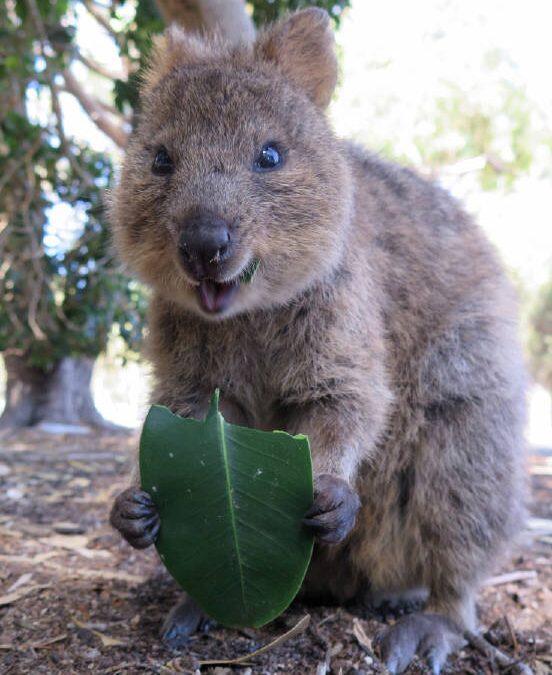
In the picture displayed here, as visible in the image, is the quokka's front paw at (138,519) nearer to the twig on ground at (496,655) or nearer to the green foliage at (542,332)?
the twig on ground at (496,655)

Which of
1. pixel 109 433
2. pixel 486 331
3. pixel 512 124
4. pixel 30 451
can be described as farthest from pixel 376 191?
pixel 512 124

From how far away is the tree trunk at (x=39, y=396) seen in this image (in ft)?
30.9

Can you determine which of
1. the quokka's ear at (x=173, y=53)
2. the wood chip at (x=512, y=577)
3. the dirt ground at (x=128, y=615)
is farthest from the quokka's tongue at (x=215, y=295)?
the wood chip at (x=512, y=577)

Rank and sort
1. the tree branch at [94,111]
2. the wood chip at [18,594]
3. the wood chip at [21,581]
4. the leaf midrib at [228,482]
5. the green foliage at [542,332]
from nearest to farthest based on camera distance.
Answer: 1. the leaf midrib at [228,482]
2. the wood chip at [18,594]
3. the wood chip at [21,581]
4. the tree branch at [94,111]
5. the green foliage at [542,332]

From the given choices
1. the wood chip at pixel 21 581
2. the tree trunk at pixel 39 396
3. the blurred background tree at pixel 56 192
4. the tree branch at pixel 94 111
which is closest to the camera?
the wood chip at pixel 21 581

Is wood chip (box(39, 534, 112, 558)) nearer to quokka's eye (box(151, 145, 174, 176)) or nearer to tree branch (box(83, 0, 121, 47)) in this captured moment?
quokka's eye (box(151, 145, 174, 176))

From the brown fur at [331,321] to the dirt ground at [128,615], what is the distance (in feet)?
1.23

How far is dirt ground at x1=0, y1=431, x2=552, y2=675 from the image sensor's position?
257 centimetres

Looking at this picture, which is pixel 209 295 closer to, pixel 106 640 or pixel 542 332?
pixel 106 640

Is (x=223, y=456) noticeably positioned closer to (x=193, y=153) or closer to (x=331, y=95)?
(x=193, y=153)

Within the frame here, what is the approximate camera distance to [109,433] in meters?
9.08

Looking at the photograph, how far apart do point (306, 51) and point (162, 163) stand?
943 millimetres

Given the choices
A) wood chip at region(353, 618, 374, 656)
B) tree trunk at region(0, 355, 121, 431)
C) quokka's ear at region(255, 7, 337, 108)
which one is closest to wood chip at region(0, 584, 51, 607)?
wood chip at region(353, 618, 374, 656)

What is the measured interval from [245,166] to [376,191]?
1.15m
